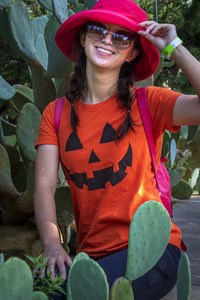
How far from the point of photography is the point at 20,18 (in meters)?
2.38

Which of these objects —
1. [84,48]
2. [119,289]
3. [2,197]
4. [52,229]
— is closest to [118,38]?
[84,48]

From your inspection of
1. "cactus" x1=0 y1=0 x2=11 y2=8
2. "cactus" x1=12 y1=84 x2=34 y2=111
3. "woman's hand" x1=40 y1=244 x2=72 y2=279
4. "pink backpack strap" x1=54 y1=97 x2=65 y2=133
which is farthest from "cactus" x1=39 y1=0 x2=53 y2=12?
"woman's hand" x1=40 y1=244 x2=72 y2=279

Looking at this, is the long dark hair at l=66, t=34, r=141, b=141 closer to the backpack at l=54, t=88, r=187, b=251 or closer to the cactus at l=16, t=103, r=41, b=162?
the backpack at l=54, t=88, r=187, b=251

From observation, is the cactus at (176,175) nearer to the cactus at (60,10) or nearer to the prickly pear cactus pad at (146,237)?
the cactus at (60,10)

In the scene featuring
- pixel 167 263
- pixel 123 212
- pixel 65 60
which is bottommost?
pixel 167 263

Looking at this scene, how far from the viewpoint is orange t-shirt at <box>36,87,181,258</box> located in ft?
5.50

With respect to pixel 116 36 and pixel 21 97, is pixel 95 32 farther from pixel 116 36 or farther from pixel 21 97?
pixel 21 97

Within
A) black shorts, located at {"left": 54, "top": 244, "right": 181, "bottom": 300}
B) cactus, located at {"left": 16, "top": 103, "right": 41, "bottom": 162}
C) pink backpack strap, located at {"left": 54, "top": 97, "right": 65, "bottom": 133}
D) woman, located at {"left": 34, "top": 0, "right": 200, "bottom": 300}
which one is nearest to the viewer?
black shorts, located at {"left": 54, "top": 244, "right": 181, "bottom": 300}

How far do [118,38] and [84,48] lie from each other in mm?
273

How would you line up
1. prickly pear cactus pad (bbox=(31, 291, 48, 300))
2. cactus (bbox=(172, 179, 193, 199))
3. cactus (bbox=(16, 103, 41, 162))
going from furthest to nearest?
cactus (bbox=(172, 179, 193, 199)), cactus (bbox=(16, 103, 41, 162)), prickly pear cactus pad (bbox=(31, 291, 48, 300))

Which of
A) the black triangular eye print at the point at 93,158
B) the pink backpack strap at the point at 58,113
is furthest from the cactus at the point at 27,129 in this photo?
the black triangular eye print at the point at 93,158

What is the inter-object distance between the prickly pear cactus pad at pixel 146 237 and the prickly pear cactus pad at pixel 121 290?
29 mm

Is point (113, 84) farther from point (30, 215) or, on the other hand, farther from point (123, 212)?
point (30, 215)

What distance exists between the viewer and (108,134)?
175cm
